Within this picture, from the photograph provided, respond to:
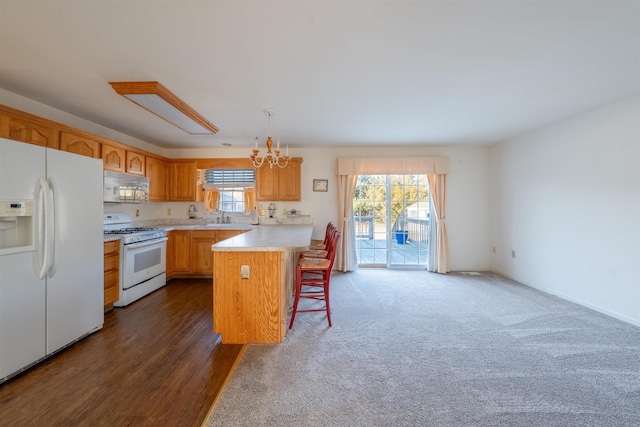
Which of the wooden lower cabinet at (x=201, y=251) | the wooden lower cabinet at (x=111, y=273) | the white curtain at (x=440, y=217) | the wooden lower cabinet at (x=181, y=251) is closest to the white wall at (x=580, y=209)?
the white curtain at (x=440, y=217)

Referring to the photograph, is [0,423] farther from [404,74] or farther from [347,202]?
[347,202]

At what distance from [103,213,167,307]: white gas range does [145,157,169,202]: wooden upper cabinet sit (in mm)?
560

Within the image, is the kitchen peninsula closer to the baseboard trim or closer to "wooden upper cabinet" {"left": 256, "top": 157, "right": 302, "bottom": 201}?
"wooden upper cabinet" {"left": 256, "top": 157, "right": 302, "bottom": 201}

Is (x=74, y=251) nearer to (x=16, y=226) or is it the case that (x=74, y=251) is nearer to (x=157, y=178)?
(x=16, y=226)

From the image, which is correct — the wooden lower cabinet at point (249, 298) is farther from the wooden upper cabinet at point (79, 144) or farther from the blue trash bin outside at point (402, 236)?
the blue trash bin outside at point (402, 236)

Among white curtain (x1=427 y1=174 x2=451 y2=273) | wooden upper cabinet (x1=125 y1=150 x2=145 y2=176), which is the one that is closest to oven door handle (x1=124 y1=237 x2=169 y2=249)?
wooden upper cabinet (x1=125 y1=150 x2=145 y2=176)

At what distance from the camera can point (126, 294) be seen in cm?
322

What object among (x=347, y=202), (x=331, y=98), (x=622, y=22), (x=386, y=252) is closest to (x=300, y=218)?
(x=347, y=202)

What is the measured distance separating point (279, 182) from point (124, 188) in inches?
92.5

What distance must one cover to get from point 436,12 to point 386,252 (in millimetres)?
4083

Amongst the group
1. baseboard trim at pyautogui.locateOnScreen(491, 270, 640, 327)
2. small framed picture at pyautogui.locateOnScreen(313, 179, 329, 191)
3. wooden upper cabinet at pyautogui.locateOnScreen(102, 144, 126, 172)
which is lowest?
baseboard trim at pyautogui.locateOnScreen(491, 270, 640, 327)

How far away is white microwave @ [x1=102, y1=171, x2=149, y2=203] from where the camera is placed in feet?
11.2

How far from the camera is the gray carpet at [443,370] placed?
1.55 meters

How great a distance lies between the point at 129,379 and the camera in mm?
1875
